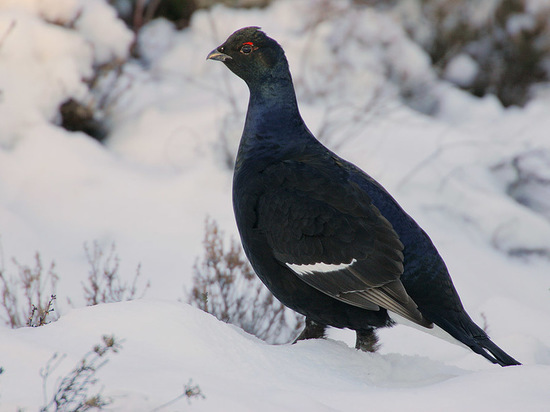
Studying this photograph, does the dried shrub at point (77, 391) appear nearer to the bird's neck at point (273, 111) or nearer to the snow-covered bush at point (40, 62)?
the bird's neck at point (273, 111)

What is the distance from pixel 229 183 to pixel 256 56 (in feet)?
7.37

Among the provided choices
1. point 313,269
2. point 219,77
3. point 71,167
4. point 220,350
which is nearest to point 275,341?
point 313,269

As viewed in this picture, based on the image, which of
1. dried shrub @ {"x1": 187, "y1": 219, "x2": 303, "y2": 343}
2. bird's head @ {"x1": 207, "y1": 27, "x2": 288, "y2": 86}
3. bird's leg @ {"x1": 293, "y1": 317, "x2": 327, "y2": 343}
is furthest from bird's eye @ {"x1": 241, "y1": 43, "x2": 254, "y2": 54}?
bird's leg @ {"x1": 293, "y1": 317, "x2": 327, "y2": 343}

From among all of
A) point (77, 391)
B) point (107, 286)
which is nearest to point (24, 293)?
point (107, 286)

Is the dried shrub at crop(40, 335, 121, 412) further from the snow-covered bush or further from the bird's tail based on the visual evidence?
the snow-covered bush

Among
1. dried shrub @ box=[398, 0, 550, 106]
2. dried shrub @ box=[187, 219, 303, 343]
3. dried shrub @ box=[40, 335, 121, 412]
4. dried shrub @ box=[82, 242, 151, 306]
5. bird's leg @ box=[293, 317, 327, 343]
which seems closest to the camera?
dried shrub @ box=[40, 335, 121, 412]

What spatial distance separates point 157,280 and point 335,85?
3.37 m

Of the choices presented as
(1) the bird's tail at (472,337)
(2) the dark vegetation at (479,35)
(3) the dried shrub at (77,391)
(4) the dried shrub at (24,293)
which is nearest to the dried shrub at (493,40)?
(2) the dark vegetation at (479,35)

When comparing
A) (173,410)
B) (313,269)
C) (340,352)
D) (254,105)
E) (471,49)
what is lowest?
(173,410)

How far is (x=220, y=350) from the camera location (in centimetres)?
250

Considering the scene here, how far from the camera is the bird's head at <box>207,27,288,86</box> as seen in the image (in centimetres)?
358

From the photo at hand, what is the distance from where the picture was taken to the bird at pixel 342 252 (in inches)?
118

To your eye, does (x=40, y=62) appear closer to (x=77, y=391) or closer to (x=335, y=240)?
(x=335, y=240)

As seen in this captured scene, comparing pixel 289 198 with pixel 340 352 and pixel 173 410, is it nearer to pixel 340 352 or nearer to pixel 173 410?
pixel 340 352
